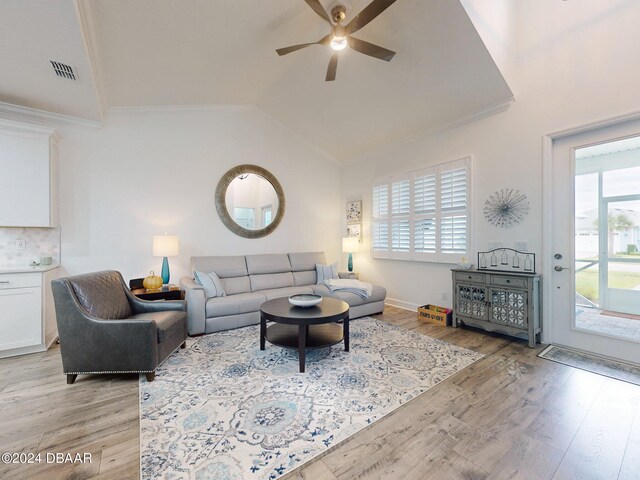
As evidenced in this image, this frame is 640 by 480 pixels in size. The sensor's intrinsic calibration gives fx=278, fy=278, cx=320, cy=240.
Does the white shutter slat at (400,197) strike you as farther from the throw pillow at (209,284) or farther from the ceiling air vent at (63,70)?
the ceiling air vent at (63,70)

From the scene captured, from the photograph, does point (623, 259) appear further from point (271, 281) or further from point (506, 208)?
point (271, 281)

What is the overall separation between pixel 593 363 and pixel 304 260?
12.8 ft

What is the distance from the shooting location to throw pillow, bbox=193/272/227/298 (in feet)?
12.4

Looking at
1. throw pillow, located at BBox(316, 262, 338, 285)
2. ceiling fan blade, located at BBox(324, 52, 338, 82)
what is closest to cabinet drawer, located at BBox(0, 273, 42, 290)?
throw pillow, located at BBox(316, 262, 338, 285)

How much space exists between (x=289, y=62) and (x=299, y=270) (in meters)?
3.22

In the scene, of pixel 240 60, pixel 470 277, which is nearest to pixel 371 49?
pixel 240 60

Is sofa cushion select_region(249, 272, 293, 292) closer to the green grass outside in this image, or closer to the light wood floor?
the light wood floor

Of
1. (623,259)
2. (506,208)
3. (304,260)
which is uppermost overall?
(506,208)

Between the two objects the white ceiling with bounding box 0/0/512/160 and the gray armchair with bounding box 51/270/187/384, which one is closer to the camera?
the gray armchair with bounding box 51/270/187/384

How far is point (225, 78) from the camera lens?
3842 mm

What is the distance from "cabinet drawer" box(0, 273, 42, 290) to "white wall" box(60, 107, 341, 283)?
2.49 feet

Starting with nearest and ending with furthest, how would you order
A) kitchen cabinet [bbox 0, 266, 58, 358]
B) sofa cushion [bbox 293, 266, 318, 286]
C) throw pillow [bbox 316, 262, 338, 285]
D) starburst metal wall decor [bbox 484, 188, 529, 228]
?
1. kitchen cabinet [bbox 0, 266, 58, 358]
2. starburst metal wall decor [bbox 484, 188, 529, 228]
3. sofa cushion [bbox 293, 266, 318, 286]
4. throw pillow [bbox 316, 262, 338, 285]

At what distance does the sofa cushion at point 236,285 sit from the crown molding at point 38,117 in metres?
2.73

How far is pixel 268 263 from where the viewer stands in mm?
4730
